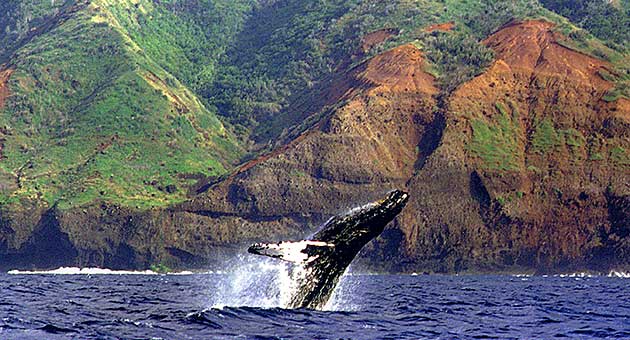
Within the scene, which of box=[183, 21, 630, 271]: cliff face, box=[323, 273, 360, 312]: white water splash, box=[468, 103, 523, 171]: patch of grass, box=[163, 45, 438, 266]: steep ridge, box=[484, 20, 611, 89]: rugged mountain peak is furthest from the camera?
box=[484, 20, 611, 89]: rugged mountain peak

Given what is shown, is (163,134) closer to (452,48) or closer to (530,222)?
(452,48)

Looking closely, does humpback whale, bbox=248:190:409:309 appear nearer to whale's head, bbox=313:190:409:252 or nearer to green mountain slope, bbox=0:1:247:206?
whale's head, bbox=313:190:409:252

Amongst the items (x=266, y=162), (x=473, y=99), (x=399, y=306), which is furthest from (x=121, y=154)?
(x=399, y=306)

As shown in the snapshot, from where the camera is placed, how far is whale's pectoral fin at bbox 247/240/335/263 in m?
26.0

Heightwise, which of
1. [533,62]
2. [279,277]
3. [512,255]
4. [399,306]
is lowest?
[512,255]

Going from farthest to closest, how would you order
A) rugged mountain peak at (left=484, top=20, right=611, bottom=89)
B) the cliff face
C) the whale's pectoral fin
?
rugged mountain peak at (left=484, top=20, right=611, bottom=89)
the cliff face
the whale's pectoral fin

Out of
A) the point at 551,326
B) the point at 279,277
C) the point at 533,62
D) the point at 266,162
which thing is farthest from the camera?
the point at 533,62

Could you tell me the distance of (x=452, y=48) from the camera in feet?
608

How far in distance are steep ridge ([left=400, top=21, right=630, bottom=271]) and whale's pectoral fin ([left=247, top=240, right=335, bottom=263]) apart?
12286 centimetres

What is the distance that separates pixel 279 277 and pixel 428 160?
126m

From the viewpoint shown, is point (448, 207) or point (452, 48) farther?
point (452, 48)

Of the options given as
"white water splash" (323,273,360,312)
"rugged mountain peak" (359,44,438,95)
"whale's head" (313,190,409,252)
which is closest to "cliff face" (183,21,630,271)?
"rugged mountain peak" (359,44,438,95)

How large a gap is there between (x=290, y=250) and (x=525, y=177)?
133278mm

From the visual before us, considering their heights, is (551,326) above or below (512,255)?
above
